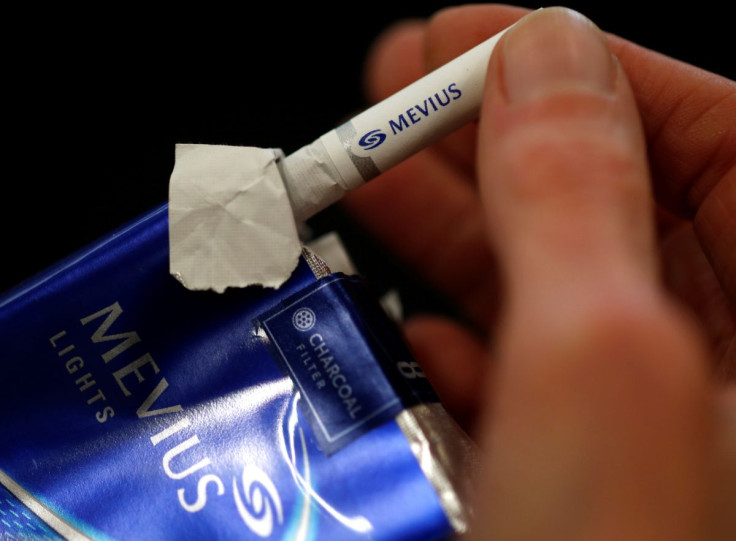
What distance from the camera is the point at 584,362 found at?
0.29 meters

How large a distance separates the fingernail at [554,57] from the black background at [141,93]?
430 mm

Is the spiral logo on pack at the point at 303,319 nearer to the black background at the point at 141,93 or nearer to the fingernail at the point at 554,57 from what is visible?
the fingernail at the point at 554,57

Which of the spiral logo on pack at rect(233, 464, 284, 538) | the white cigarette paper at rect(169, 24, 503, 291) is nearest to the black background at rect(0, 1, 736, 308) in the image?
the white cigarette paper at rect(169, 24, 503, 291)

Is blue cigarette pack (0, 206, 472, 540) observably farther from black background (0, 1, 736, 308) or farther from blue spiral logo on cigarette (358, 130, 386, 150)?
black background (0, 1, 736, 308)

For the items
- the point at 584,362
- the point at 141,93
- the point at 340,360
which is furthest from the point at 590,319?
the point at 141,93

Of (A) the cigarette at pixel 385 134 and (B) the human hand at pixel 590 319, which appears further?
(A) the cigarette at pixel 385 134

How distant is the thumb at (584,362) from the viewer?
28 cm

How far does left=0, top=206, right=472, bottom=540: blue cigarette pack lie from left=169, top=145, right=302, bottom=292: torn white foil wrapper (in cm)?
1

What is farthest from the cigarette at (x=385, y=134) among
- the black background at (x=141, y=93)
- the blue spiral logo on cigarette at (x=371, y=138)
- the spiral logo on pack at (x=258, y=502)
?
the black background at (x=141, y=93)

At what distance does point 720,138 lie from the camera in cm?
49

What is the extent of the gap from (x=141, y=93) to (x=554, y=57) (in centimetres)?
58

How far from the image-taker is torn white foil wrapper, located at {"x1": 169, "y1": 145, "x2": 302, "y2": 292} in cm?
41

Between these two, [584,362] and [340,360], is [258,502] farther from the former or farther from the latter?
[584,362]

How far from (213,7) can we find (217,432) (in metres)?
0.60
